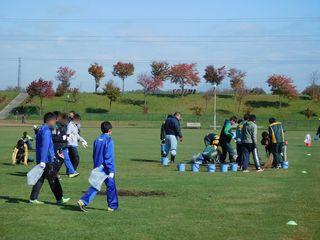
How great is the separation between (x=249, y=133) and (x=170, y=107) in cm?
7052

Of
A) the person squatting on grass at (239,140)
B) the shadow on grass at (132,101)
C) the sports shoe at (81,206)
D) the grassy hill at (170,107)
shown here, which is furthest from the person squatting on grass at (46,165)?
the shadow on grass at (132,101)

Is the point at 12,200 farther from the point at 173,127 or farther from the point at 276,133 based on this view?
the point at 276,133

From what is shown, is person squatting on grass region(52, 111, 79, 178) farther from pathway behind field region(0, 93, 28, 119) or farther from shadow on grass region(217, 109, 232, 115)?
shadow on grass region(217, 109, 232, 115)

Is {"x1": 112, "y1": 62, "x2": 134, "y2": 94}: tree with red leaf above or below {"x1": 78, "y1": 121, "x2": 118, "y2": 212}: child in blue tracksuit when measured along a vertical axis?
above

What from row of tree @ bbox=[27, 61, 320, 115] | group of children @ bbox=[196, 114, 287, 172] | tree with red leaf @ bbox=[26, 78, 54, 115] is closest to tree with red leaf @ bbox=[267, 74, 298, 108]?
row of tree @ bbox=[27, 61, 320, 115]

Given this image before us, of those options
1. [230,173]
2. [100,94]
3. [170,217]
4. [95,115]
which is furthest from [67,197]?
[100,94]

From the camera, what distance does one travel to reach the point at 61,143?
14.9 m

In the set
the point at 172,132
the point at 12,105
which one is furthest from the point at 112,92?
the point at 172,132

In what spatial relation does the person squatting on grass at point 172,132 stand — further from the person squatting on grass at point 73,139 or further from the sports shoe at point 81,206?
the sports shoe at point 81,206

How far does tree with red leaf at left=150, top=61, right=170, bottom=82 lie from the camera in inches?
3871

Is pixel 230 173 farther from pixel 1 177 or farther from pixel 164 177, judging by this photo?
pixel 1 177

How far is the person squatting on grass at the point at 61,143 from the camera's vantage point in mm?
14711

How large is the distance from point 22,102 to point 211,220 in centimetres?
8137

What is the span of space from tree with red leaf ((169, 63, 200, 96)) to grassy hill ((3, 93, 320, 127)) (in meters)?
3.66
